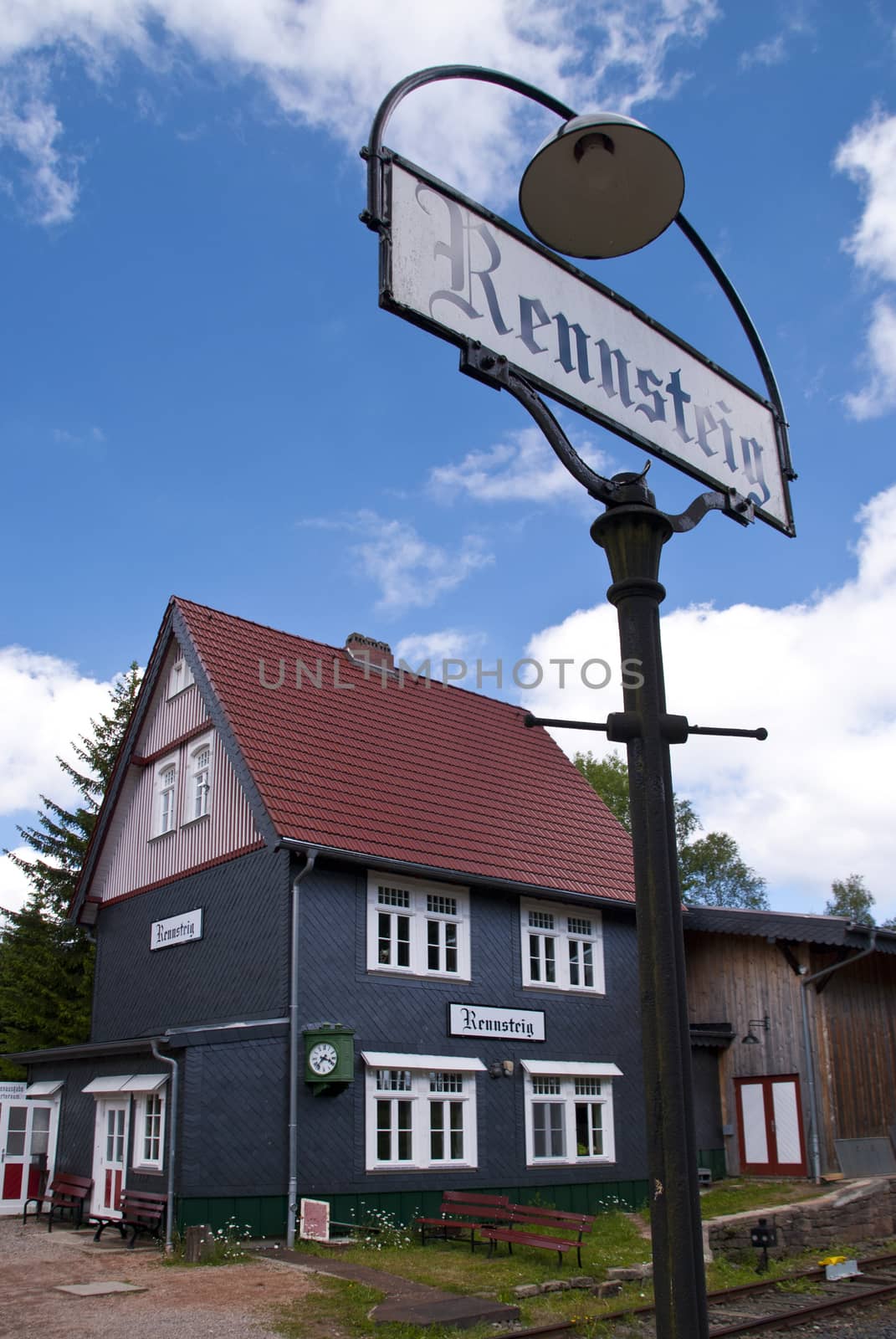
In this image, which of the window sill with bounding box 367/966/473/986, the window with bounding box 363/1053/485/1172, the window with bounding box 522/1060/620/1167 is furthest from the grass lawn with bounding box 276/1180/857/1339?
the window sill with bounding box 367/966/473/986

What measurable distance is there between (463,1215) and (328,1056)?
3460 millimetres

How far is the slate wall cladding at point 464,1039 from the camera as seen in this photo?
17.4 meters

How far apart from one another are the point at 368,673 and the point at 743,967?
32.7ft

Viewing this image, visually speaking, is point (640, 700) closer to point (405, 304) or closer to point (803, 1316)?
point (405, 304)

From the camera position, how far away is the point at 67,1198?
18.9 metres

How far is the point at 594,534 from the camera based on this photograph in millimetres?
3941

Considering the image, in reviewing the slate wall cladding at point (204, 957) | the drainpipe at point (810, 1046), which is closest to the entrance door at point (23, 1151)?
the slate wall cladding at point (204, 957)

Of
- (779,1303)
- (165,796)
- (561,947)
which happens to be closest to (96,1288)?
(779,1303)

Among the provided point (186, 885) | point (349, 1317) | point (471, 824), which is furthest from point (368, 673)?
point (349, 1317)

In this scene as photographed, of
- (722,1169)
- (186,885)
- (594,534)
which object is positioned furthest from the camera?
(722,1169)

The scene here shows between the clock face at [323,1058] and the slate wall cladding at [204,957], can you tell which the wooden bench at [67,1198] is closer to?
the slate wall cladding at [204,957]

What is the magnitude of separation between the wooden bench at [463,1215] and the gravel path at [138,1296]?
304 cm

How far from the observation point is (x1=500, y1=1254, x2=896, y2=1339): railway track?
37.9 ft

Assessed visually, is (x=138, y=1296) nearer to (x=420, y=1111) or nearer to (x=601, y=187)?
(x=420, y=1111)
